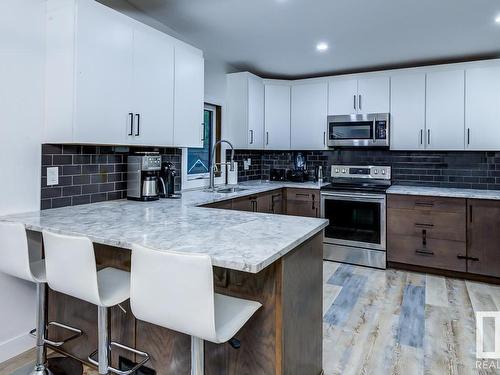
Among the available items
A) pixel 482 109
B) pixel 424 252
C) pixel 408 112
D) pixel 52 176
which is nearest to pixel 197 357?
pixel 52 176

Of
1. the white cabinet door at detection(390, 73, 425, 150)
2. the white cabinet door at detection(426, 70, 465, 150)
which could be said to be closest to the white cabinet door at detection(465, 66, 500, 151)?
the white cabinet door at detection(426, 70, 465, 150)

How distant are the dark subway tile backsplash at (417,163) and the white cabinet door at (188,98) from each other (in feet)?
4.95

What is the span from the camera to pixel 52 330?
2.23m

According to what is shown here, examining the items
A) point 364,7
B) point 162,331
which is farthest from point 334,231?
point 162,331

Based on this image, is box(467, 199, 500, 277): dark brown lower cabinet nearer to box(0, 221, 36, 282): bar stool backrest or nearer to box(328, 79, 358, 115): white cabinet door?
box(328, 79, 358, 115): white cabinet door

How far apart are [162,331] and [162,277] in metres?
0.69

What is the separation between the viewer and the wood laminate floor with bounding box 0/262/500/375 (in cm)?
208

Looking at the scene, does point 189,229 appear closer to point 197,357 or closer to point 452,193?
point 197,357

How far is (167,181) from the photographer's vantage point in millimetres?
3057

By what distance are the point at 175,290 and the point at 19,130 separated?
1.61 m

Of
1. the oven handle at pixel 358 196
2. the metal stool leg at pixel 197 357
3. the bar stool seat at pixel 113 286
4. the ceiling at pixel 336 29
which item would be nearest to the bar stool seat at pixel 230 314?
the metal stool leg at pixel 197 357

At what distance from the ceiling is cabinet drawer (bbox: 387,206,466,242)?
A: 1751 mm

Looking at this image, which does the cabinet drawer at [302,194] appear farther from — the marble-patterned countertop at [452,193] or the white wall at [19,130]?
the white wall at [19,130]

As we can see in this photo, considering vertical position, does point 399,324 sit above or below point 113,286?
below
